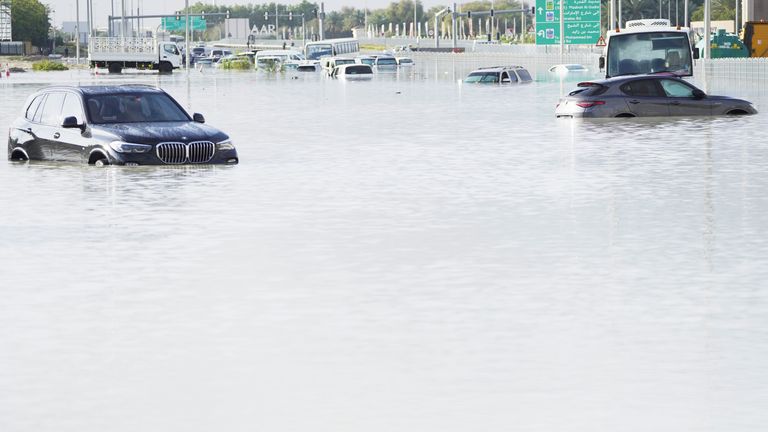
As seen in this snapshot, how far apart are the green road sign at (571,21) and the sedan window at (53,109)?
2657 inches

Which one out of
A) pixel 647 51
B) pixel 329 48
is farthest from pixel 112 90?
pixel 329 48

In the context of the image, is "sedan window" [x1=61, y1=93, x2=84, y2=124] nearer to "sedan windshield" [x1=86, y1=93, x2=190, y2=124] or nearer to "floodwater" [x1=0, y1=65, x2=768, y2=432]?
"sedan windshield" [x1=86, y1=93, x2=190, y2=124]

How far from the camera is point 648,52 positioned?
5000 cm

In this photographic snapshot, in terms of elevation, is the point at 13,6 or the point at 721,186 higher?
the point at 13,6

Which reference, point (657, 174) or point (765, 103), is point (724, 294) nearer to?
point (657, 174)

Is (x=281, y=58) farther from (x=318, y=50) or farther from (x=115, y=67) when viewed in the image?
(x=318, y=50)

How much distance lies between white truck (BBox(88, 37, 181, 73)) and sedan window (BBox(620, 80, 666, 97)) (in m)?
74.3

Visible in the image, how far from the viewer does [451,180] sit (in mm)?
21703

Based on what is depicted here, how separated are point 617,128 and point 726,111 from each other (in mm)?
5209

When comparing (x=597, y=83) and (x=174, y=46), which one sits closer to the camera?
(x=597, y=83)

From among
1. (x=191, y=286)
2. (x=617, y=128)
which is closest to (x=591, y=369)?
(x=191, y=286)

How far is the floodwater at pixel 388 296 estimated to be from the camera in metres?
7.93

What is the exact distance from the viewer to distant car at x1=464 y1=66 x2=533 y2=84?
7188cm

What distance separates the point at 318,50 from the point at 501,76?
3045 inches
